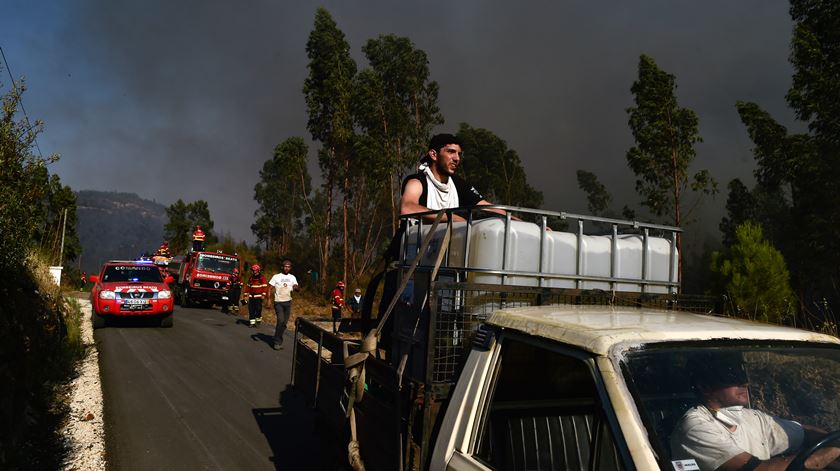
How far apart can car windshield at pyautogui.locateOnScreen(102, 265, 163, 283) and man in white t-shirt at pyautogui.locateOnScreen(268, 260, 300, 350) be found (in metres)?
4.30

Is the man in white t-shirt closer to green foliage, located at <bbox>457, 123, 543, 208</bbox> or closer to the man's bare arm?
the man's bare arm

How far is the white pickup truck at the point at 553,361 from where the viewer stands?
1958 millimetres

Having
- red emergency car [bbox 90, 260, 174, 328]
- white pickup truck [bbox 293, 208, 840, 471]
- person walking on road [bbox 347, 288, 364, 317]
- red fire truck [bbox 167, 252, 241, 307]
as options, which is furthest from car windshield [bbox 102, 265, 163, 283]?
white pickup truck [bbox 293, 208, 840, 471]

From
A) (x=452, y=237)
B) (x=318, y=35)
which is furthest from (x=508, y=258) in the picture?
(x=318, y=35)

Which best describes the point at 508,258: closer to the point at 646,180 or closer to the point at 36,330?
the point at 36,330

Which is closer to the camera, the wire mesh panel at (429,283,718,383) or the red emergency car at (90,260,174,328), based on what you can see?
the wire mesh panel at (429,283,718,383)

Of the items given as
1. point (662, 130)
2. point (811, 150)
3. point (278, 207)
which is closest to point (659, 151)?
point (662, 130)

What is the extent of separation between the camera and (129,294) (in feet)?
46.6

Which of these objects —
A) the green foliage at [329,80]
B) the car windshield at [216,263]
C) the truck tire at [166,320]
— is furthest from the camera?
the green foliage at [329,80]

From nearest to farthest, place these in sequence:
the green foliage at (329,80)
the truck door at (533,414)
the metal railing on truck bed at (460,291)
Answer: the truck door at (533,414)
the metal railing on truck bed at (460,291)
the green foliage at (329,80)

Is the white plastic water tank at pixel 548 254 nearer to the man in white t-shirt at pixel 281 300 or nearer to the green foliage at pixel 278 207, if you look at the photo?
the man in white t-shirt at pixel 281 300

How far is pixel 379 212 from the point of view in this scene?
1693 inches

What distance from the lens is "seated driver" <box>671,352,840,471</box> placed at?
1.97m

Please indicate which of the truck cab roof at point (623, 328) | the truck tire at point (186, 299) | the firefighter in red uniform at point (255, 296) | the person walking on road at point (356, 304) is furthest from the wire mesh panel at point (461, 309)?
the truck tire at point (186, 299)
